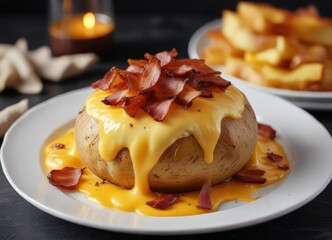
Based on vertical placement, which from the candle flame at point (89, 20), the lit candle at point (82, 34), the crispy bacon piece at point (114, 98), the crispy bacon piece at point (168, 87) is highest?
the crispy bacon piece at point (168, 87)

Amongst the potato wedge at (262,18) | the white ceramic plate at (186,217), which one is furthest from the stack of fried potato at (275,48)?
the white ceramic plate at (186,217)

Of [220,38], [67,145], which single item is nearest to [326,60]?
[220,38]

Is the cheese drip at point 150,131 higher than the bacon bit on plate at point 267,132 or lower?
higher

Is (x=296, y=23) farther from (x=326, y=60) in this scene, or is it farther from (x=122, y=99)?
(x=122, y=99)

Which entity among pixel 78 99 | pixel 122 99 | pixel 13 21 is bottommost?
pixel 13 21

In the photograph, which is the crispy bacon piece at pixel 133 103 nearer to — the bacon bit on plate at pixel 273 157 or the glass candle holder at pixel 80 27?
the bacon bit on plate at pixel 273 157
